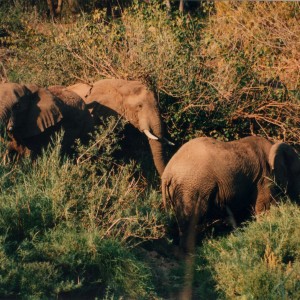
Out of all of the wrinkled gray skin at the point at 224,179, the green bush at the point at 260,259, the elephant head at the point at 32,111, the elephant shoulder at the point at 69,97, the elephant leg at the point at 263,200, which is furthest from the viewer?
the elephant shoulder at the point at 69,97

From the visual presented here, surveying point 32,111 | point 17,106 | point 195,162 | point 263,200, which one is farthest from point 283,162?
point 17,106

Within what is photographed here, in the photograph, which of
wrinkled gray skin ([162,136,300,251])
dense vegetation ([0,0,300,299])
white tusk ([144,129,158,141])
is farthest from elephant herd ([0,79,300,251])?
white tusk ([144,129,158,141])

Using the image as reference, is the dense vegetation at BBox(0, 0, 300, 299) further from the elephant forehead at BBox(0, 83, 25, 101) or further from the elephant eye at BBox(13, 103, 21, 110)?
the elephant forehead at BBox(0, 83, 25, 101)

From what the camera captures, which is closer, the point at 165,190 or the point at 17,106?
the point at 165,190

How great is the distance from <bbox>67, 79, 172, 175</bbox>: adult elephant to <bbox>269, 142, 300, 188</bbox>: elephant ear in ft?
Result: 5.67

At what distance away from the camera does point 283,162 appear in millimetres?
11086

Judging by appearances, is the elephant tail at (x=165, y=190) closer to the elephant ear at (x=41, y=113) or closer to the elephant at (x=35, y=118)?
the elephant at (x=35, y=118)

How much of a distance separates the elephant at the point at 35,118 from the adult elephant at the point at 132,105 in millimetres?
820

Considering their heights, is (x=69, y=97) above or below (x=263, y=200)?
above

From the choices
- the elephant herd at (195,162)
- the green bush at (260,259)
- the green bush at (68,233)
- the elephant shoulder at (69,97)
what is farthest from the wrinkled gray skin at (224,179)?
the elephant shoulder at (69,97)

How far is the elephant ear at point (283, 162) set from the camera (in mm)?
11000

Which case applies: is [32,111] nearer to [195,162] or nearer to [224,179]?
[195,162]

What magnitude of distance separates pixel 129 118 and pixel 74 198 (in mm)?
3312

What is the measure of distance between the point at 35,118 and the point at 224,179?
230 cm
